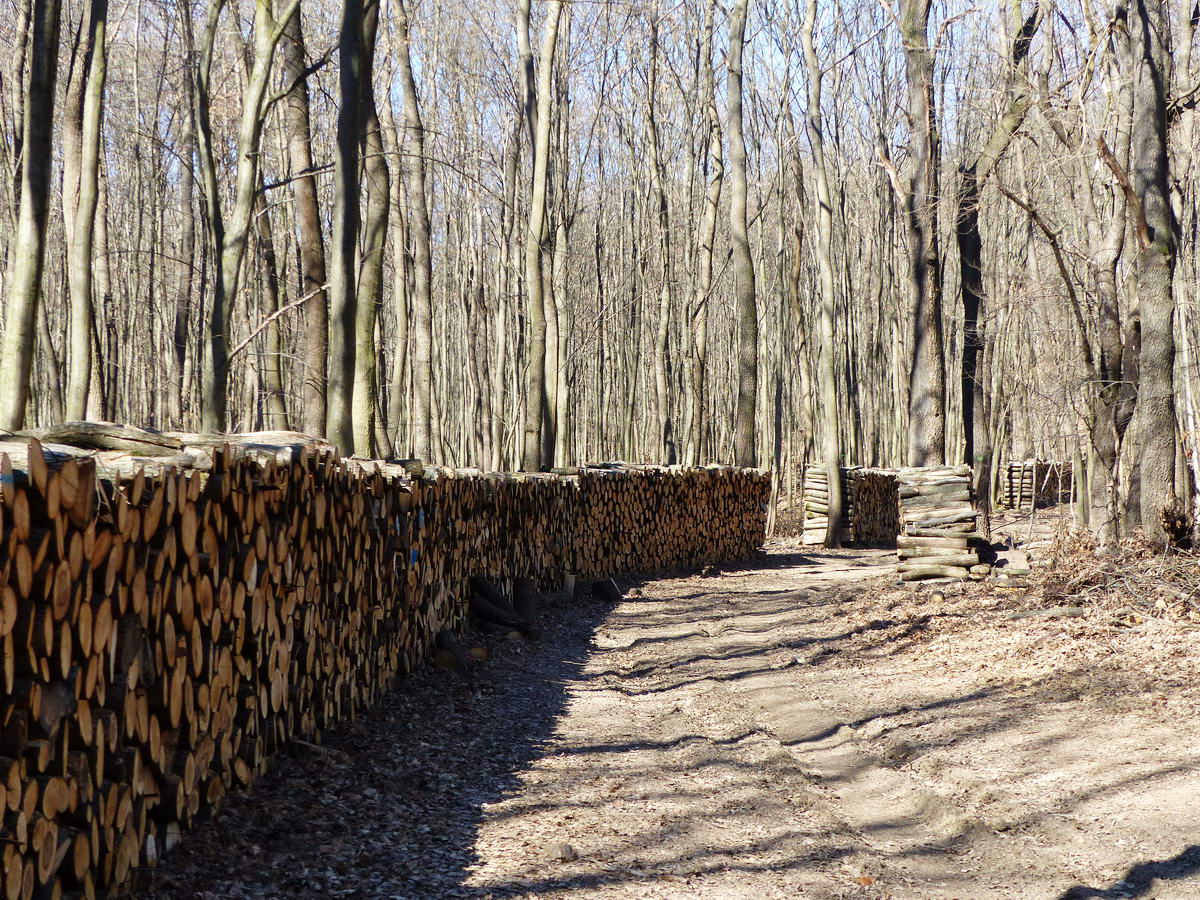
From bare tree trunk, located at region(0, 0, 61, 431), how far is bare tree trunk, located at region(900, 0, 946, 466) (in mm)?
9946

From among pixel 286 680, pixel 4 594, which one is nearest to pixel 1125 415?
pixel 286 680

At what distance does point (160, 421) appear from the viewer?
94.8ft

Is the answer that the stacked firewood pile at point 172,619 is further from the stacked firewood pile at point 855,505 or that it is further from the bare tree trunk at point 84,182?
the stacked firewood pile at point 855,505

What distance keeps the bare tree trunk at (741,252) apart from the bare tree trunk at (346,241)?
35.0 ft

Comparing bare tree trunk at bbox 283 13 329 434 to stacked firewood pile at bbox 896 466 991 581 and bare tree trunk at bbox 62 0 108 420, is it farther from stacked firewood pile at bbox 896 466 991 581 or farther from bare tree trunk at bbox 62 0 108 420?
stacked firewood pile at bbox 896 466 991 581

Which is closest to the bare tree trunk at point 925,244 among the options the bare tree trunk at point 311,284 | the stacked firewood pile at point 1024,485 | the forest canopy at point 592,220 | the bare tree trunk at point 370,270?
the forest canopy at point 592,220

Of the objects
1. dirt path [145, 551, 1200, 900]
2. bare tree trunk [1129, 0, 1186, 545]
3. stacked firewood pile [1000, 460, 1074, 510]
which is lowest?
dirt path [145, 551, 1200, 900]

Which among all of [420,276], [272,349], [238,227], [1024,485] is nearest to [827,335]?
[420,276]

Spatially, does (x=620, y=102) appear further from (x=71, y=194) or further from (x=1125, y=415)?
(x=1125, y=415)

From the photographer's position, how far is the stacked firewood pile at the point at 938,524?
1187 cm

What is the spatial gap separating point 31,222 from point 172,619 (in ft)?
20.1

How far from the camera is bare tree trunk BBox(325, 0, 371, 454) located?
31.2ft

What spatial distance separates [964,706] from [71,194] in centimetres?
1227

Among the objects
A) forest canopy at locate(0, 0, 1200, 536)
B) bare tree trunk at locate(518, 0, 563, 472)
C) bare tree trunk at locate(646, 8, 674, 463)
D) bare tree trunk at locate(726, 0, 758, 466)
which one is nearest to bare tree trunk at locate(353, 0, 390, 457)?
forest canopy at locate(0, 0, 1200, 536)
